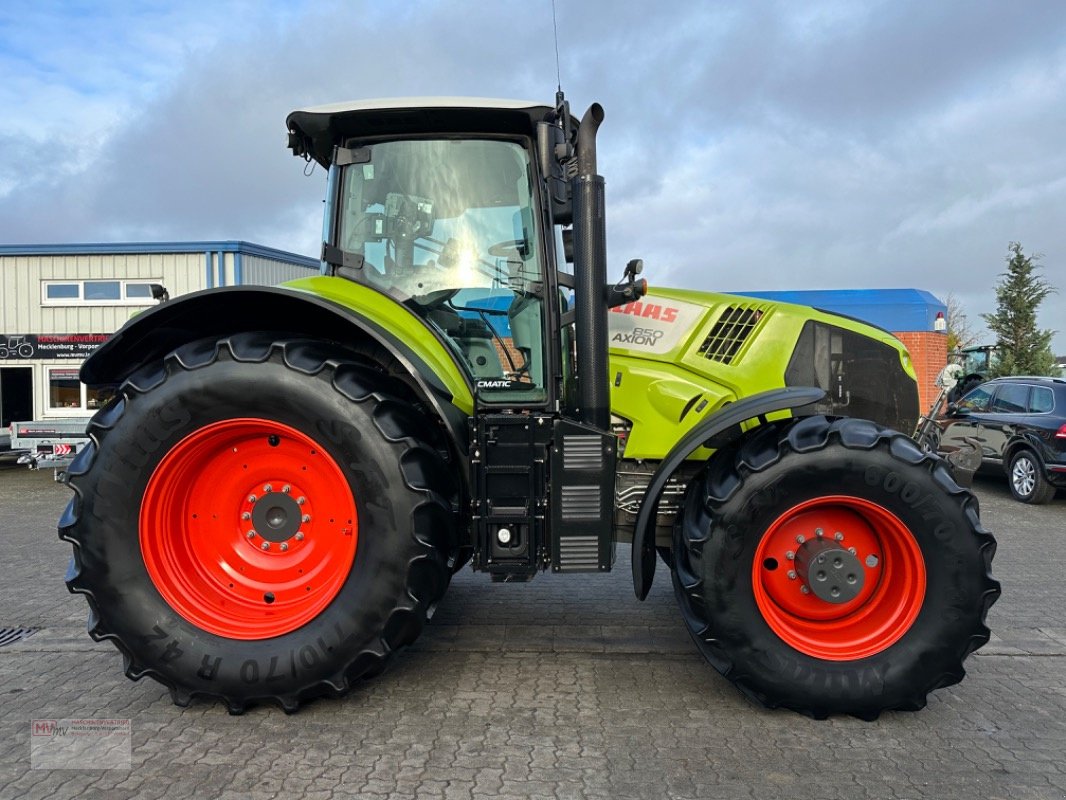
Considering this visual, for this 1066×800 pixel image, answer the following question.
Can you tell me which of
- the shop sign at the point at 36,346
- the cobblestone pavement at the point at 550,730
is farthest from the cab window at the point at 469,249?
the shop sign at the point at 36,346

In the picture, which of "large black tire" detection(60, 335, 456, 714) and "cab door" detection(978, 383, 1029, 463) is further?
"cab door" detection(978, 383, 1029, 463)

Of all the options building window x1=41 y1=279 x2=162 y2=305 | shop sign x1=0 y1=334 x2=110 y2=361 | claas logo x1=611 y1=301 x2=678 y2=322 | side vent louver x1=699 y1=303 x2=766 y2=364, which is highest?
building window x1=41 y1=279 x2=162 y2=305

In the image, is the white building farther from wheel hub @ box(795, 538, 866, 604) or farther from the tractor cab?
wheel hub @ box(795, 538, 866, 604)

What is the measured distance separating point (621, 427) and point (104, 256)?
46.2 feet

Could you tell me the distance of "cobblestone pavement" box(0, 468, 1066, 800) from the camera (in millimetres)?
2543

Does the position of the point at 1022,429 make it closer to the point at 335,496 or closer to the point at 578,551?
the point at 578,551

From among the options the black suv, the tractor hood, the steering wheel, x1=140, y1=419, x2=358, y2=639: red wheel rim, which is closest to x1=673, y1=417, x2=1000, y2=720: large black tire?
the tractor hood

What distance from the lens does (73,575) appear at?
3.02 metres

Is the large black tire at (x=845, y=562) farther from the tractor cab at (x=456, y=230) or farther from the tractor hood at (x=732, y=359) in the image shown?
the tractor cab at (x=456, y=230)

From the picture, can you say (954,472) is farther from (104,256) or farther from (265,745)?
(104,256)

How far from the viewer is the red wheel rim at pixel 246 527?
3072 mm

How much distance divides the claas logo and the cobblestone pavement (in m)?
1.66

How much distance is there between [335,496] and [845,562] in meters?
2.09

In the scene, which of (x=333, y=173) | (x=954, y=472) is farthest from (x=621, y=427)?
(x=333, y=173)
